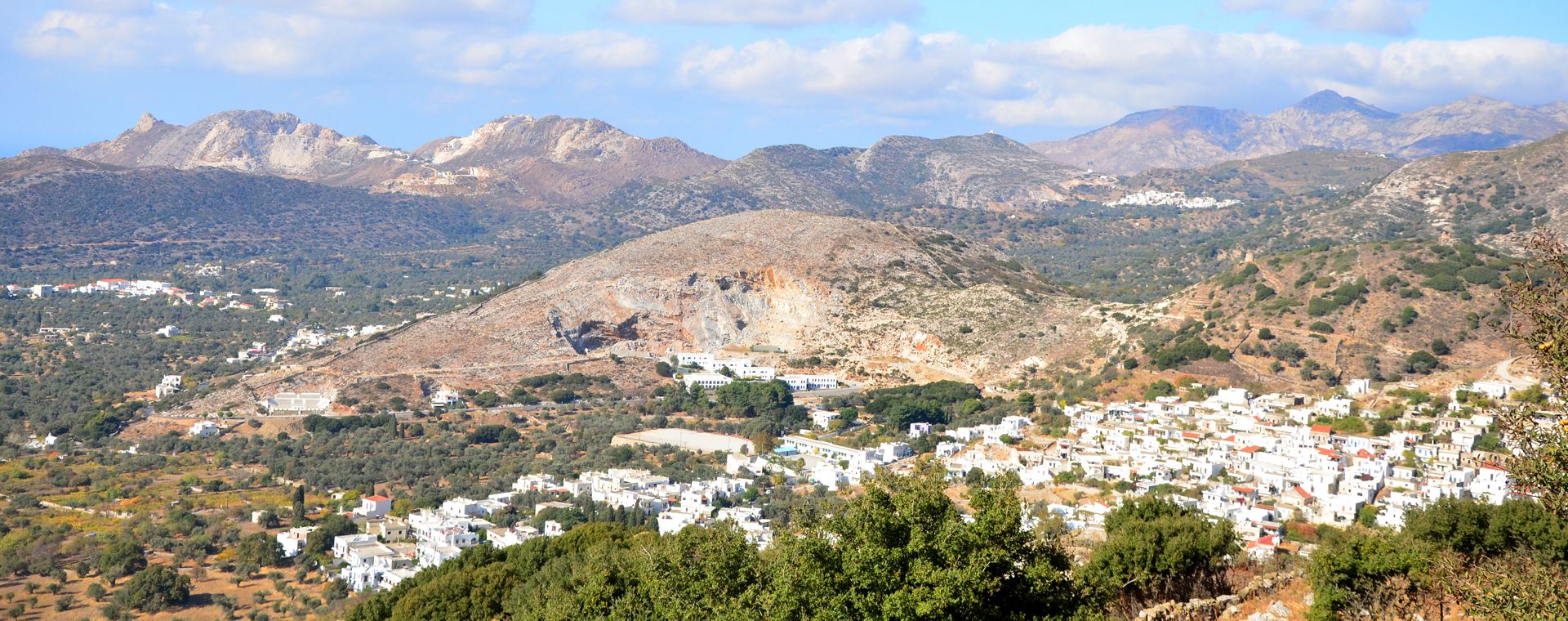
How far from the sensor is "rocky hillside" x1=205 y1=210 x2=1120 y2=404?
57031 mm

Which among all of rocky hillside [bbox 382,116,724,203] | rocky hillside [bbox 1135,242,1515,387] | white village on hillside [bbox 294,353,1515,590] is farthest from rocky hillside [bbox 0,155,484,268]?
rocky hillside [bbox 1135,242,1515,387]

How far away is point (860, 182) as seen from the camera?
17088cm

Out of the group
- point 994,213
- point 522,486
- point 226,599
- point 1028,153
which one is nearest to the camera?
point 226,599

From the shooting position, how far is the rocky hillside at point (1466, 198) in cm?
7850

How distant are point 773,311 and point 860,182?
10764 centimetres

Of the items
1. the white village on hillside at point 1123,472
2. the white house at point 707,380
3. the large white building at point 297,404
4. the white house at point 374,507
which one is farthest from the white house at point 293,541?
the white house at point 707,380

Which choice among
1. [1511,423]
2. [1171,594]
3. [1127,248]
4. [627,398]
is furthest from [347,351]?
[1127,248]

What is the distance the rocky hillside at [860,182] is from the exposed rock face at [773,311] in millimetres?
65248

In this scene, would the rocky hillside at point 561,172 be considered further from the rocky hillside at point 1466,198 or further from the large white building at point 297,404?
the large white building at point 297,404

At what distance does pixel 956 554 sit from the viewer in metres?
14.1

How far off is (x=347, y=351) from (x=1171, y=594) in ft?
163

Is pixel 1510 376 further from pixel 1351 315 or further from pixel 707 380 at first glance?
pixel 707 380

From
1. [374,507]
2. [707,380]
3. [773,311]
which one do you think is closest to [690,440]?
[707,380]

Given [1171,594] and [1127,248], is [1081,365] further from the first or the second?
[1127,248]
